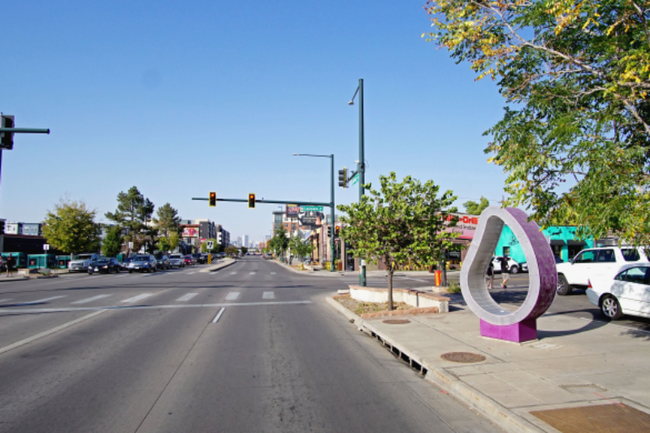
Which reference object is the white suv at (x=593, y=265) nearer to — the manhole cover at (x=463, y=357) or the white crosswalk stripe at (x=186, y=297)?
the manhole cover at (x=463, y=357)

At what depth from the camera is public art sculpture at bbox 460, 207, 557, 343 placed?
8.29 meters

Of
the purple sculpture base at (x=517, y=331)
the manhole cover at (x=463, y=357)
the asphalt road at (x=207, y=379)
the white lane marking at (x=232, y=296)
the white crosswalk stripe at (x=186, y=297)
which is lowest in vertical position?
the white lane marking at (x=232, y=296)

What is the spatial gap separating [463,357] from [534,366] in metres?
1.11

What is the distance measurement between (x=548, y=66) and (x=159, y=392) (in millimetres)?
7490

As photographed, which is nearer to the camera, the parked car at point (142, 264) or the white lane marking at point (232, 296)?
the white lane marking at point (232, 296)

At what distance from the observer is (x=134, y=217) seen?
8425 cm

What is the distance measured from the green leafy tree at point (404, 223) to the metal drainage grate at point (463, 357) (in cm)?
457

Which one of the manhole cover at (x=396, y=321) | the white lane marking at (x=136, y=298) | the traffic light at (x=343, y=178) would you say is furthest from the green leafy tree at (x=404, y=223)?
the traffic light at (x=343, y=178)

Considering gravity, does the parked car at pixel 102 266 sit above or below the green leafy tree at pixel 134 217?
below

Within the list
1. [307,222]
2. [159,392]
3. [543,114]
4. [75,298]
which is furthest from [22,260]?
[307,222]

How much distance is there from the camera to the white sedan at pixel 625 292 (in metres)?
10.8

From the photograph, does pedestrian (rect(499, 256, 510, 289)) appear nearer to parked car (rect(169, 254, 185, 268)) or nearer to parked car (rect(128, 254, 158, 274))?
Answer: parked car (rect(128, 254, 158, 274))

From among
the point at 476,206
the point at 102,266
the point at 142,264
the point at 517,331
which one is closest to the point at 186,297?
the point at 517,331

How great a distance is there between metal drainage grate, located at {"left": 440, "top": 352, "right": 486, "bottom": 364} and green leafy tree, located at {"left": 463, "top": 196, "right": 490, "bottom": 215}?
6494 cm
